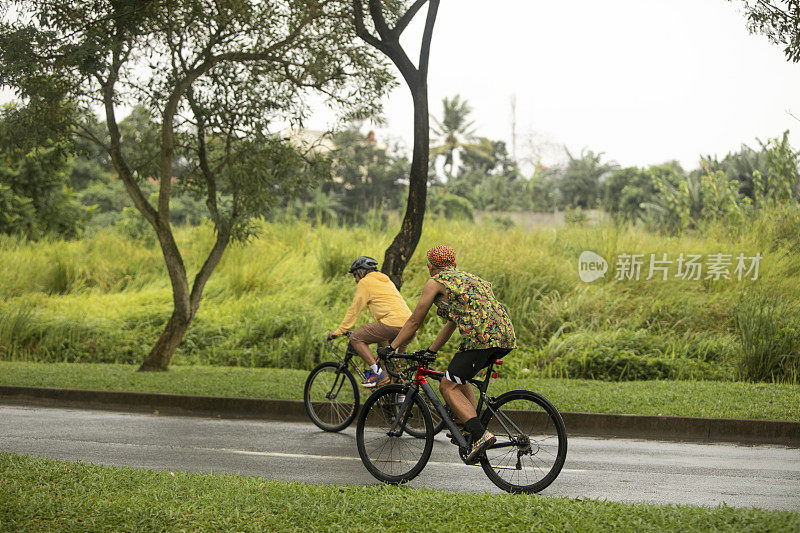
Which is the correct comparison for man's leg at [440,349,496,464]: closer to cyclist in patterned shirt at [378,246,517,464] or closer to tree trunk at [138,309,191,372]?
cyclist in patterned shirt at [378,246,517,464]

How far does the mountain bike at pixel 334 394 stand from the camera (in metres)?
9.34

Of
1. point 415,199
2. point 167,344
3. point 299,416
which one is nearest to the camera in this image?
point 299,416

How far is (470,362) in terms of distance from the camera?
20.4ft

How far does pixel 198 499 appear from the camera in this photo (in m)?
5.27

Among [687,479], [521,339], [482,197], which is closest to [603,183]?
[482,197]

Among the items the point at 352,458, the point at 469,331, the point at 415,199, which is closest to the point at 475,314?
the point at 469,331

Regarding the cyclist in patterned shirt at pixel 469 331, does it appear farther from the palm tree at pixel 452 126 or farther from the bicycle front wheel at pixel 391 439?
the palm tree at pixel 452 126

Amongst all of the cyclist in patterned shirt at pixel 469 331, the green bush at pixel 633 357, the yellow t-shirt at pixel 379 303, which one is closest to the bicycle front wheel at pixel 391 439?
the cyclist in patterned shirt at pixel 469 331

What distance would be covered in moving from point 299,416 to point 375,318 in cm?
235

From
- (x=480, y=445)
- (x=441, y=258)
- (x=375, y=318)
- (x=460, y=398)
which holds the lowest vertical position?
(x=480, y=445)

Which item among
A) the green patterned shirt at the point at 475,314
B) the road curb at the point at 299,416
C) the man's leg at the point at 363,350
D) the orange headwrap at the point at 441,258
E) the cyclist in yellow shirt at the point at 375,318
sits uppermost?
the orange headwrap at the point at 441,258

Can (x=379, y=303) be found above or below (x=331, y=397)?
above

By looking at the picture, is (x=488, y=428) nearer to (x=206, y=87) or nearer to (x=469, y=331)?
(x=469, y=331)

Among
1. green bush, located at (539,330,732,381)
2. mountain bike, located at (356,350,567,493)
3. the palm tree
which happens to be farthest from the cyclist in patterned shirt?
the palm tree
